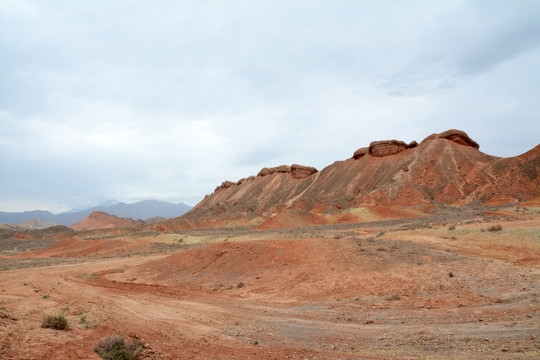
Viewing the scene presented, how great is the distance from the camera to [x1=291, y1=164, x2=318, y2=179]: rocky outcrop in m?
105

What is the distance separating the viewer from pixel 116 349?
641 cm

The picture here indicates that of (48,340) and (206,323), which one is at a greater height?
(48,340)

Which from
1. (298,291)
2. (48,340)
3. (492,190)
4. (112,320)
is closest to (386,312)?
(298,291)

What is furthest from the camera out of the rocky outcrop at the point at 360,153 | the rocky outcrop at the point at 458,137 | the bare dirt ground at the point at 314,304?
the rocky outcrop at the point at 360,153

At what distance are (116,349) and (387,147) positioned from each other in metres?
84.7

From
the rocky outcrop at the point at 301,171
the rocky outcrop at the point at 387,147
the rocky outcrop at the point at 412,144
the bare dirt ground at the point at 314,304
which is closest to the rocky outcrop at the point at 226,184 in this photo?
the rocky outcrop at the point at 301,171

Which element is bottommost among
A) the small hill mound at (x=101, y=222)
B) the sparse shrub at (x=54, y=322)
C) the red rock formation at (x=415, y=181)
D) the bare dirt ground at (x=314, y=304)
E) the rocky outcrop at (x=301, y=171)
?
the bare dirt ground at (x=314, y=304)

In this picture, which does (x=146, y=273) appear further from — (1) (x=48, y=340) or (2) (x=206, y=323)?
(1) (x=48, y=340)

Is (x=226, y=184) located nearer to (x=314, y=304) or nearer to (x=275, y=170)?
(x=275, y=170)

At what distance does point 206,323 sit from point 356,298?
5.63m

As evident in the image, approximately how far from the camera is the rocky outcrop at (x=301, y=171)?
346 ft

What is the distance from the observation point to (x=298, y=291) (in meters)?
14.7

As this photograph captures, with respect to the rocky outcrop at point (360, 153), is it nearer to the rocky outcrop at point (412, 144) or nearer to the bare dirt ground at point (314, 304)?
the rocky outcrop at point (412, 144)

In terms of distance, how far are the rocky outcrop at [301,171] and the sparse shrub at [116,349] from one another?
99078 millimetres
